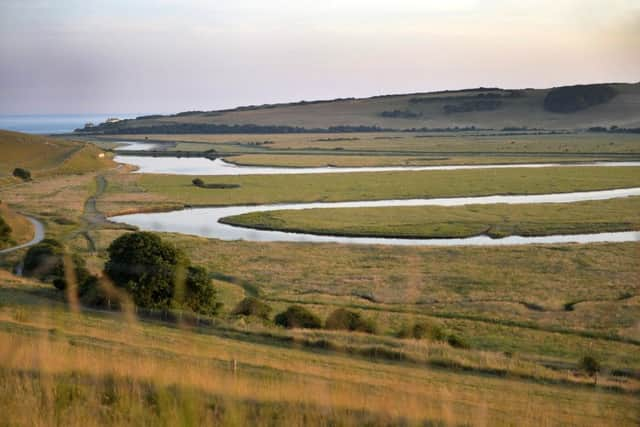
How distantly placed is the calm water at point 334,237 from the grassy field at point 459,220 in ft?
3.35

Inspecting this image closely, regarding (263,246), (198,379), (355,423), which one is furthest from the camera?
(263,246)

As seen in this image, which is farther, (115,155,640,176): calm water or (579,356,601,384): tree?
(115,155,640,176): calm water

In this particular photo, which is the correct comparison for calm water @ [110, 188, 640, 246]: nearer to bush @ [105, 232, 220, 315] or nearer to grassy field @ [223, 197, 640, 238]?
grassy field @ [223, 197, 640, 238]

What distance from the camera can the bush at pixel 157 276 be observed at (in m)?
20.0

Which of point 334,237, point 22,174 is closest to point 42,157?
point 22,174

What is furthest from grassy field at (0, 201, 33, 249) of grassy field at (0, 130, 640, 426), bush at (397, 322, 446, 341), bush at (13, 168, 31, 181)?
bush at (13, 168, 31, 181)

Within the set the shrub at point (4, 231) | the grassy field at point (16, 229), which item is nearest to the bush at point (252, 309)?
the grassy field at point (16, 229)

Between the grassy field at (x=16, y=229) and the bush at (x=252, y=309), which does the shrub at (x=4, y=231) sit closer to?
the grassy field at (x=16, y=229)

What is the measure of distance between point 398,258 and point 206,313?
48.2 feet

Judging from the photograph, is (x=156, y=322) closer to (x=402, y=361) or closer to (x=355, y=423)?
(x=402, y=361)

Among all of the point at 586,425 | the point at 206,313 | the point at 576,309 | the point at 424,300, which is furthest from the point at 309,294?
the point at 586,425

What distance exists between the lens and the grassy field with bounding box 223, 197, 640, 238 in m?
41.2

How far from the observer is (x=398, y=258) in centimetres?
3338

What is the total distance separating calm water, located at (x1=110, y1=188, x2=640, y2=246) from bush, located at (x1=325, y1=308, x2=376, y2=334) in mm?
18788
